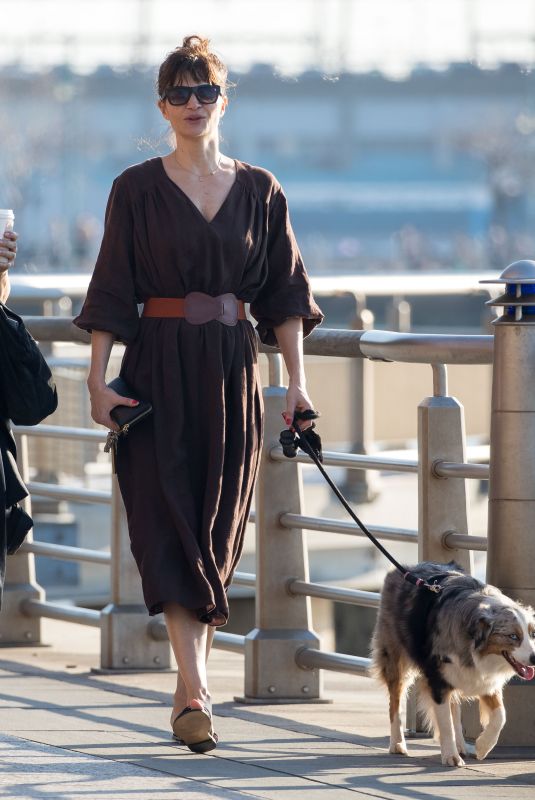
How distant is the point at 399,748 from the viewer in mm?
4469

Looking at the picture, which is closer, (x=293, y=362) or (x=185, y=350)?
(x=185, y=350)


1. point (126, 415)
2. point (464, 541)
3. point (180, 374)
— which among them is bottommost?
point (464, 541)

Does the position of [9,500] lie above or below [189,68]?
below

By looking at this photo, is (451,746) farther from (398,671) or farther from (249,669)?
(249,669)

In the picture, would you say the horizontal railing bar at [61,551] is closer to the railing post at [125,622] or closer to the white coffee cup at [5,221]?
the railing post at [125,622]

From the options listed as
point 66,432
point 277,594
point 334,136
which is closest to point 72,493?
point 66,432

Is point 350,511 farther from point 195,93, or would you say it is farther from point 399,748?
point 195,93

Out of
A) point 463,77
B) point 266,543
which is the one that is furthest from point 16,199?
point 266,543

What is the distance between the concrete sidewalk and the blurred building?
6810cm

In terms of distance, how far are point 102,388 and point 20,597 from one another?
2245 mm

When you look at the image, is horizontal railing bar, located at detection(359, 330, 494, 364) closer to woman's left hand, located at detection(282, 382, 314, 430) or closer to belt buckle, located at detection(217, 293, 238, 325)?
woman's left hand, located at detection(282, 382, 314, 430)

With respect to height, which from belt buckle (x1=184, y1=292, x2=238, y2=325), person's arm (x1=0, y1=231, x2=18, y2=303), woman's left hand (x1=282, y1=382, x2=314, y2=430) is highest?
person's arm (x1=0, y1=231, x2=18, y2=303)

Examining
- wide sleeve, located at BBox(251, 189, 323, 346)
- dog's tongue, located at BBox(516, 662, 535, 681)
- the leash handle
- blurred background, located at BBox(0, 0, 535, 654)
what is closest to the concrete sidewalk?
dog's tongue, located at BBox(516, 662, 535, 681)

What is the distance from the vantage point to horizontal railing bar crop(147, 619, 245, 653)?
18.2ft
